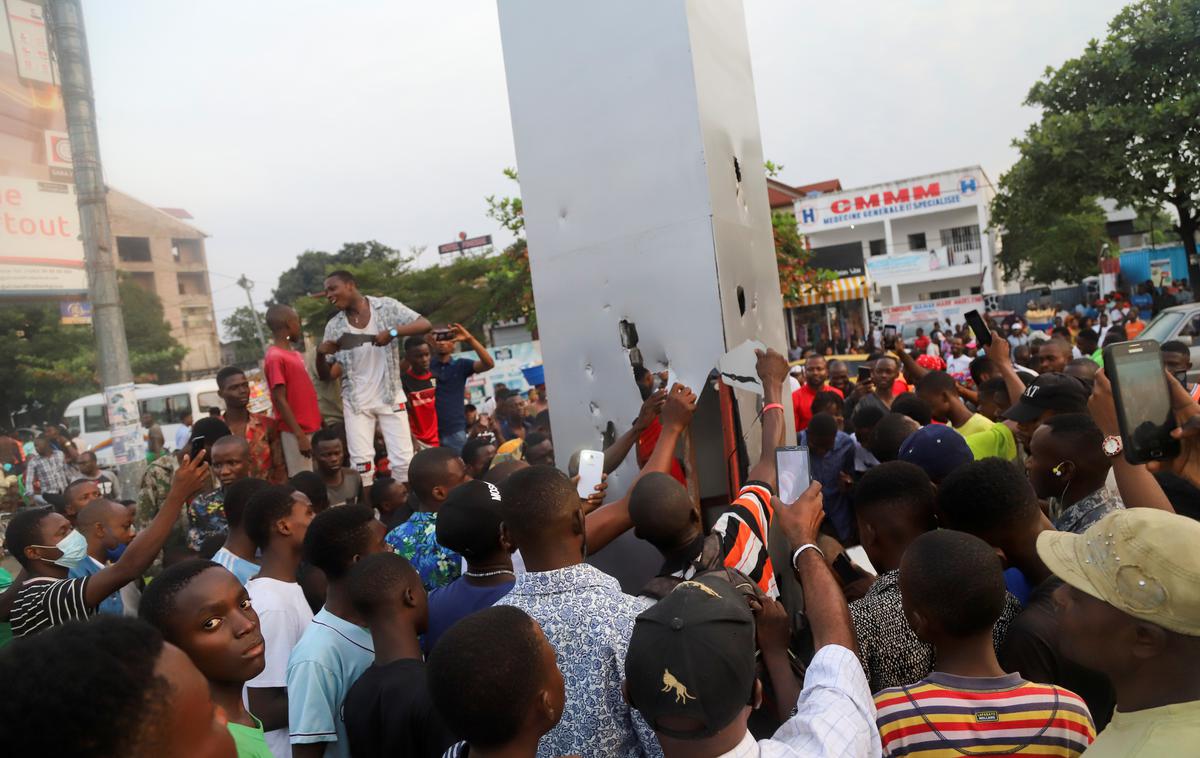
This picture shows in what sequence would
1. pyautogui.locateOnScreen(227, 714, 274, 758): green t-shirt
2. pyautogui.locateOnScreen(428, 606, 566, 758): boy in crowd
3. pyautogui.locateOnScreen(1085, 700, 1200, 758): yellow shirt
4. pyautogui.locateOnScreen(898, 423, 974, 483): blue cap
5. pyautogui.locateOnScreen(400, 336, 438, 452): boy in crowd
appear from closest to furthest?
pyautogui.locateOnScreen(1085, 700, 1200, 758): yellow shirt, pyautogui.locateOnScreen(428, 606, 566, 758): boy in crowd, pyautogui.locateOnScreen(227, 714, 274, 758): green t-shirt, pyautogui.locateOnScreen(898, 423, 974, 483): blue cap, pyautogui.locateOnScreen(400, 336, 438, 452): boy in crowd

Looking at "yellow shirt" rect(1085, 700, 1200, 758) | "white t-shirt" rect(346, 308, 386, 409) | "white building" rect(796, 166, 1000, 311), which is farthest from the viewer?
"white building" rect(796, 166, 1000, 311)

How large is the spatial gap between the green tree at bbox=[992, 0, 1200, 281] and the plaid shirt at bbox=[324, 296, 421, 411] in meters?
19.3

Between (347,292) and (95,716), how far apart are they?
4.32 m

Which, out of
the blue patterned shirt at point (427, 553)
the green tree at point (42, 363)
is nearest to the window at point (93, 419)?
the green tree at point (42, 363)

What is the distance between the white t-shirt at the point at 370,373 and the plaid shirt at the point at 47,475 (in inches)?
274

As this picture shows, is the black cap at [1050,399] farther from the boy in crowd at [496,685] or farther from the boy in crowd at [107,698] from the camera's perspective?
the boy in crowd at [107,698]

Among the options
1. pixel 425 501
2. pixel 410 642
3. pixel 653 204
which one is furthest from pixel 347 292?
pixel 410 642

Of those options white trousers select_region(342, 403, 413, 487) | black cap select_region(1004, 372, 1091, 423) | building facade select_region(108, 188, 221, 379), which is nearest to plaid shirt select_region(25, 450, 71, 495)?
white trousers select_region(342, 403, 413, 487)

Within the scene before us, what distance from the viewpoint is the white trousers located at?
5719 millimetres

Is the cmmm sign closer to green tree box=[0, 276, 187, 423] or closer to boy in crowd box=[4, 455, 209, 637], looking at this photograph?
green tree box=[0, 276, 187, 423]

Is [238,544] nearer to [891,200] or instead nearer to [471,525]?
[471,525]

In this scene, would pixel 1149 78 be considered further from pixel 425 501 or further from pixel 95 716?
pixel 95 716

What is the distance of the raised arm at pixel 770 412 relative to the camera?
3072 mm

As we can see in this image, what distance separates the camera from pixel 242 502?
11.5ft
